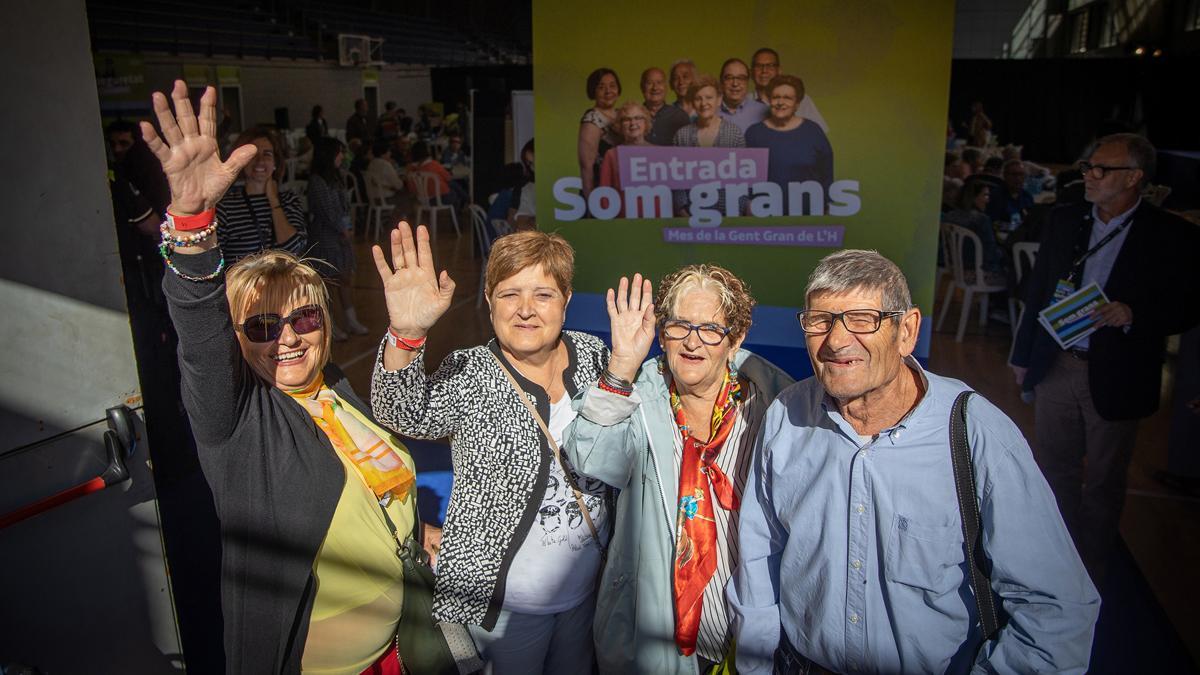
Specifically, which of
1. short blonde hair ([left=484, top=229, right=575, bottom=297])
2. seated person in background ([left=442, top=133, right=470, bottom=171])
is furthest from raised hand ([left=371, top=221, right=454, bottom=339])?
seated person in background ([left=442, top=133, right=470, bottom=171])

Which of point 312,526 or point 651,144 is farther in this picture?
point 651,144

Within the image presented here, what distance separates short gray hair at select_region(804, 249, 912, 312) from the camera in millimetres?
1754

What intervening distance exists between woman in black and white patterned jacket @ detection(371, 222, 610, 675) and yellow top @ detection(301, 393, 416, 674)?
197 mm

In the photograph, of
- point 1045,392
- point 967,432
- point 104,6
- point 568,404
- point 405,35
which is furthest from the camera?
point 405,35

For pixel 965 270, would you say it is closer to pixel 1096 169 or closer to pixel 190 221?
pixel 1096 169

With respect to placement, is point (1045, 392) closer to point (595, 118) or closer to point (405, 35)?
point (595, 118)

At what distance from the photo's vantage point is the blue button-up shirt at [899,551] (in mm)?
1558

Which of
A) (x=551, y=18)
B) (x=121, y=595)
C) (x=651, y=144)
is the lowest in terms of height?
(x=121, y=595)

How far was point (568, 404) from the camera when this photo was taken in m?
2.25

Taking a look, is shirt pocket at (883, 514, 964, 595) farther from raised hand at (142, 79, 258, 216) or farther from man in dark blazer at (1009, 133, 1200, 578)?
man in dark blazer at (1009, 133, 1200, 578)

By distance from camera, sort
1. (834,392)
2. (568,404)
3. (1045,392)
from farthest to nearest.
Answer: (1045,392), (568,404), (834,392)

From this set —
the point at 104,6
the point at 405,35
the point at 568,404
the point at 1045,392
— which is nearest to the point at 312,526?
Answer: the point at 568,404

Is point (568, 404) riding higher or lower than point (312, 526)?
higher

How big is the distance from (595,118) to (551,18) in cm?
77
